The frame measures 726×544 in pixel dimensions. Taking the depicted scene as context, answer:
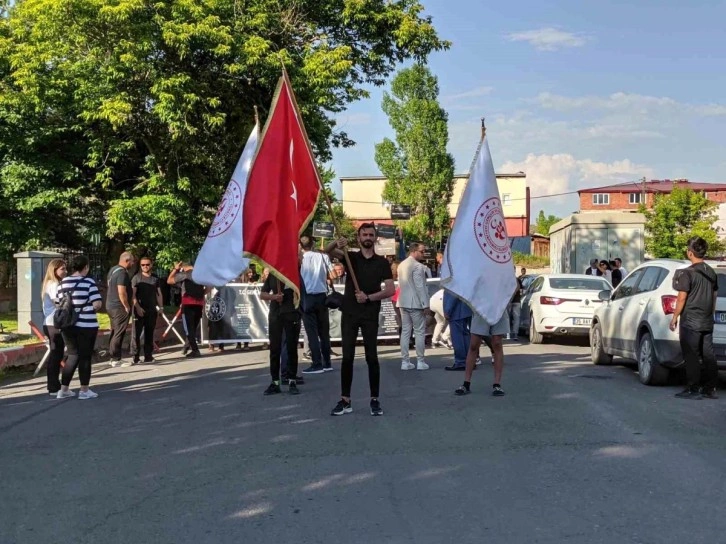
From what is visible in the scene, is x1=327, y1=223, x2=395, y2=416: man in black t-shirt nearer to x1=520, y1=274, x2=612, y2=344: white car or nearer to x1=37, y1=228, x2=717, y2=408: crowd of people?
x1=37, y1=228, x2=717, y2=408: crowd of people

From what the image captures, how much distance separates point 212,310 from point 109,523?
1126cm

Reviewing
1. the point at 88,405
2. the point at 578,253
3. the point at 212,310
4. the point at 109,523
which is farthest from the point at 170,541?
the point at 578,253

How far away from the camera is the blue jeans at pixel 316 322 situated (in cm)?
1142

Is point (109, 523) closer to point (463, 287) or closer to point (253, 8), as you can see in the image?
point (463, 287)

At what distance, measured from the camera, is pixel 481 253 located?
9.20 meters

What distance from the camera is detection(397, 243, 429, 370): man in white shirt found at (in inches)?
469

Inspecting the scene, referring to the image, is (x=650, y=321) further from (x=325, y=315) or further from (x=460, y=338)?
(x=325, y=315)

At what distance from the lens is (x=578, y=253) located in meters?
25.8

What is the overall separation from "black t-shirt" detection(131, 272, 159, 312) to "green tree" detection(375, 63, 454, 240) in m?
44.8

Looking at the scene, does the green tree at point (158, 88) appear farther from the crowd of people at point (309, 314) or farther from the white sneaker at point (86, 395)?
the white sneaker at point (86, 395)

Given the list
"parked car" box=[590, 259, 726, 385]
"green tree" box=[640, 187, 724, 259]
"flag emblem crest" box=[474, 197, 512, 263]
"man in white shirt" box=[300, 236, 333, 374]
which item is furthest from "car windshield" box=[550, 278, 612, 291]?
"green tree" box=[640, 187, 724, 259]

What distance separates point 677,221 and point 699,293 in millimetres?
40224

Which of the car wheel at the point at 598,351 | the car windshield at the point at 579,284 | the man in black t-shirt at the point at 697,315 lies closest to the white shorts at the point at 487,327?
the man in black t-shirt at the point at 697,315

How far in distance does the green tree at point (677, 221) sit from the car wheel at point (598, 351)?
1397 inches
